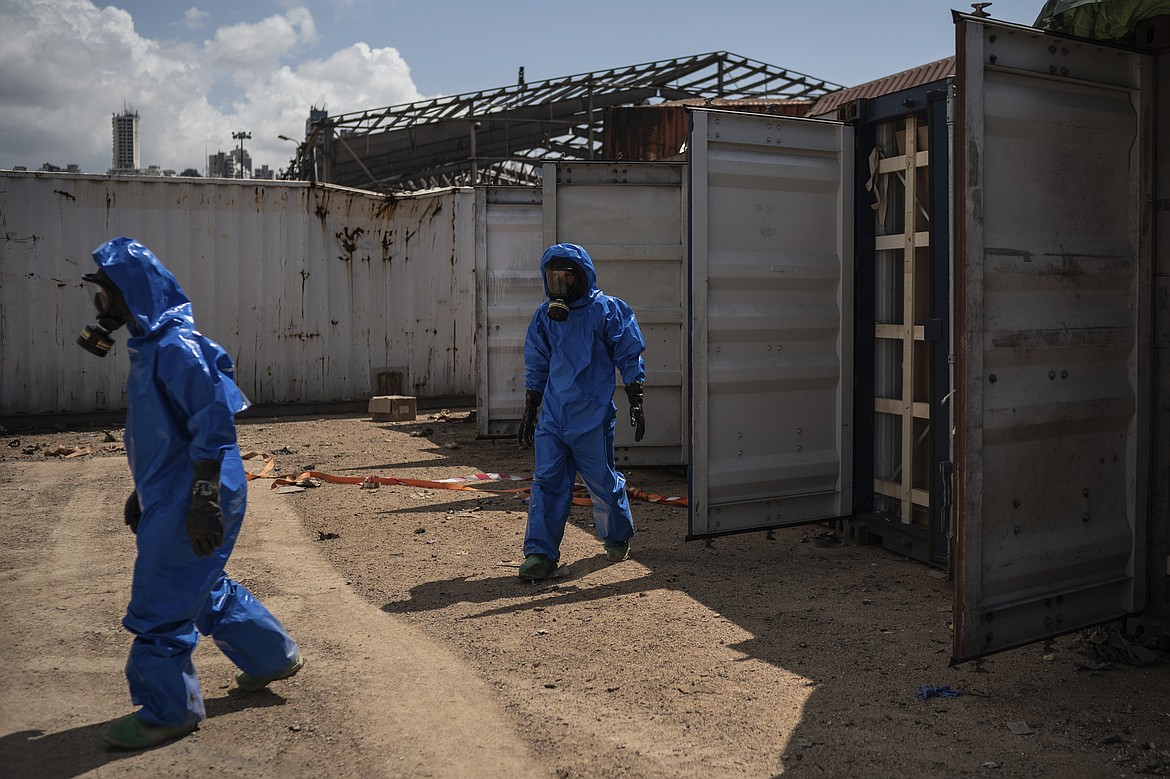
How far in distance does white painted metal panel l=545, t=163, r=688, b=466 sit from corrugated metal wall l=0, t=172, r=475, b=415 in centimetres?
513

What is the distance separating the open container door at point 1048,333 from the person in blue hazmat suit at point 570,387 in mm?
2596

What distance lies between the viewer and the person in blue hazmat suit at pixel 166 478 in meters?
3.73

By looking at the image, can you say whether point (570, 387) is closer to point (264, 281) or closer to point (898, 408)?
point (898, 408)

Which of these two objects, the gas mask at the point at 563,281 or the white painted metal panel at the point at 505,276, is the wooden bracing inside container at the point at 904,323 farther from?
the white painted metal panel at the point at 505,276

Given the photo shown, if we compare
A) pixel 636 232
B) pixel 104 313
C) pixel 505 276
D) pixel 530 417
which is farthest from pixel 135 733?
pixel 505 276

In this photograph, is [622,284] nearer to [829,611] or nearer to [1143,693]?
[829,611]

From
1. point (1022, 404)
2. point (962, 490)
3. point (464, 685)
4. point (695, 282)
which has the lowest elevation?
point (464, 685)

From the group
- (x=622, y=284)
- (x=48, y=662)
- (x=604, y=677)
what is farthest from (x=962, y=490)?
(x=622, y=284)

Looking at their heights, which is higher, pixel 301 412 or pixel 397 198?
pixel 397 198

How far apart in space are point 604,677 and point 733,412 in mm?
2222

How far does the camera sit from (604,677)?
4484 millimetres

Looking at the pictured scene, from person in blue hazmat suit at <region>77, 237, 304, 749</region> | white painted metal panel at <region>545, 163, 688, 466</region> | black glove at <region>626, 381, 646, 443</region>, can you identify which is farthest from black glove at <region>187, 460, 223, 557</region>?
white painted metal panel at <region>545, 163, 688, 466</region>

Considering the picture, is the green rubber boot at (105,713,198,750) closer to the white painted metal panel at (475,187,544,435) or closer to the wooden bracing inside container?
the wooden bracing inside container

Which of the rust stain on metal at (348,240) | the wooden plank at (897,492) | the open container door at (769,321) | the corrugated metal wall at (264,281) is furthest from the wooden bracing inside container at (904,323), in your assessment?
the rust stain on metal at (348,240)
